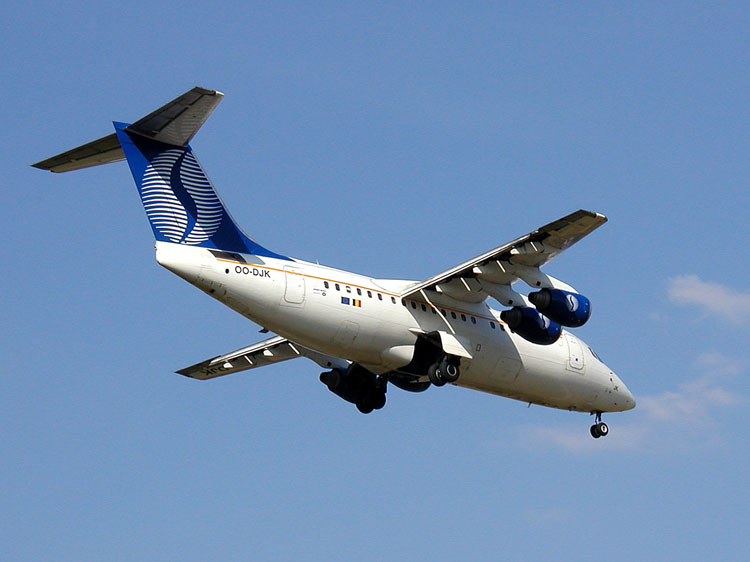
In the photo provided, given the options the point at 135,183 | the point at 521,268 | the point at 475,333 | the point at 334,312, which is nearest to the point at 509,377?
the point at 475,333

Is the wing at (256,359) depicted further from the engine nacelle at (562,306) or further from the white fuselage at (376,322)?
the engine nacelle at (562,306)

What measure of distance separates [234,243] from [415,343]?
12.9 feet

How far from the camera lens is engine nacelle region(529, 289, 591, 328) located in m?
21.5

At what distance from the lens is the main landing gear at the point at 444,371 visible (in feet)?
72.0

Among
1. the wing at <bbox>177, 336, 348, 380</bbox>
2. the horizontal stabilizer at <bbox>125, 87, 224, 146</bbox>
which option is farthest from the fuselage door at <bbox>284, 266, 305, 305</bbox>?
the wing at <bbox>177, 336, 348, 380</bbox>

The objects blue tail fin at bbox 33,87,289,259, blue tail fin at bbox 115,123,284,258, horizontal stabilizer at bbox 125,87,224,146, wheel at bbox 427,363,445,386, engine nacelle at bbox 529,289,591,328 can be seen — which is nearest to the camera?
horizontal stabilizer at bbox 125,87,224,146

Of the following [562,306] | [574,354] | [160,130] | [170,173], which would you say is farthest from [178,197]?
[574,354]

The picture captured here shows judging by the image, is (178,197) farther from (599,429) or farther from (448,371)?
(599,429)

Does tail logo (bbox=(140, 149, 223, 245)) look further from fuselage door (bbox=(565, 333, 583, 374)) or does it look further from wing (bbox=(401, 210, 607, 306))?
fuselage door (bbox=(565, 333, 583, 374))

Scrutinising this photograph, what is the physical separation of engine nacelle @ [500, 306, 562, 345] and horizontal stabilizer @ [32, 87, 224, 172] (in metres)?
6.80

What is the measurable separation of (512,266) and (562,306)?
44.5 inches

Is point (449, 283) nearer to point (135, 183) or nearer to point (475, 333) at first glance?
point (475, 333)

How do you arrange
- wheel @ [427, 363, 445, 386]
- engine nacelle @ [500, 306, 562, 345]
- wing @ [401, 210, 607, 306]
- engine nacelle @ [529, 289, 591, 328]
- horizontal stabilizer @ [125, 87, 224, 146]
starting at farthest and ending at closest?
engine nacelle @ [500, 306, 562, 345]
wheel @ [427, 363, 445, 386]
engine nacelle @ [529, 289, 591, 328]
wing @ [401, 210, 607, 306]
horizontal stabilizer @ [125, 87, 224, 146]

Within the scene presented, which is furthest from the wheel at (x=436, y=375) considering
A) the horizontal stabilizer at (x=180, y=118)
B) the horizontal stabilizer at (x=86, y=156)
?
the horizontal stabilizer at (x=86, y=156)
